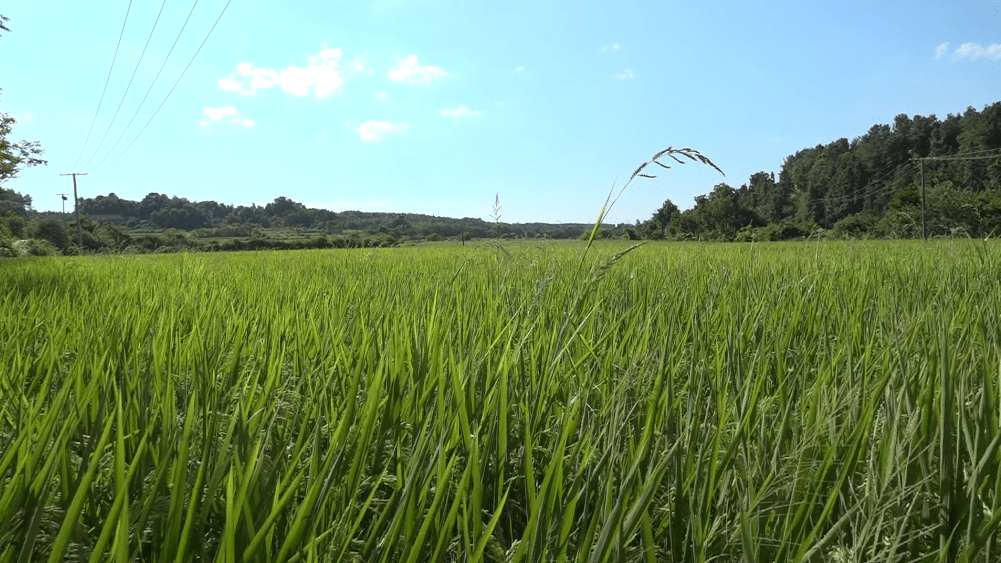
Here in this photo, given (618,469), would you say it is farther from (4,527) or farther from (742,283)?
(742,283)

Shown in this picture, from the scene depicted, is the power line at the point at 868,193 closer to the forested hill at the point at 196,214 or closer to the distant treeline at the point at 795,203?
the distant treeline at the point at 795,203

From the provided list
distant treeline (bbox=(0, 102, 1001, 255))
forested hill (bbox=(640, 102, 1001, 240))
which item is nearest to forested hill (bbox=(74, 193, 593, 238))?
distant treeline (bbox=(0, 102, 1001, 255))

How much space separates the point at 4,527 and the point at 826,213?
302 feet

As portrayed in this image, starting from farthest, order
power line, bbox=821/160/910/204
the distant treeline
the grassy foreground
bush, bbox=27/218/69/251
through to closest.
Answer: power line, bbox=821/160/910/204
bush, bbox=27/218/69/251
the distant treeline
the grassy foreground

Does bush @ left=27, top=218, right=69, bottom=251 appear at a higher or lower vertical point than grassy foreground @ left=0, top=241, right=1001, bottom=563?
higher

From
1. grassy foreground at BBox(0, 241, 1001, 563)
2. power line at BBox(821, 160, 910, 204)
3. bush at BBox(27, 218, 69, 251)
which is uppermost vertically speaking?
power line at BBox(821, 160, 910, 204)

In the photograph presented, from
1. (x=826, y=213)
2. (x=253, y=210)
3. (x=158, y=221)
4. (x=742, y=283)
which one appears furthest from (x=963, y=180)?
(x=158, y=221)

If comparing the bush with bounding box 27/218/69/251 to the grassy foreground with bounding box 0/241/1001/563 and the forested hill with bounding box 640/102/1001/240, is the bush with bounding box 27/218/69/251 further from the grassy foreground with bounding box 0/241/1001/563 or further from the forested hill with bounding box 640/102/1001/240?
the grassy foreground with bounding box 0/241/1001/563

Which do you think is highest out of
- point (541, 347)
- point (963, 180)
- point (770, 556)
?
point (963, 180)

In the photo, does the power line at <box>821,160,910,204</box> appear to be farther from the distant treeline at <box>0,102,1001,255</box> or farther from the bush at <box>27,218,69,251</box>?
the bush at <box>27,218,69,251</box>

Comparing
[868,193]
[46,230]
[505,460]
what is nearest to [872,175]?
[868,193]

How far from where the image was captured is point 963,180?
223 feet

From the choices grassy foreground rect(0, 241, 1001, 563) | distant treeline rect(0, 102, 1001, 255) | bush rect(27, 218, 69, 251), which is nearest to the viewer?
grassy foreground rect(0, 241, 1001, 563)

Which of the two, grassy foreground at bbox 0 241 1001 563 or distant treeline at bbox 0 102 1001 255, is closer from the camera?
grassy foreground at bbox 0 241 1001 563
